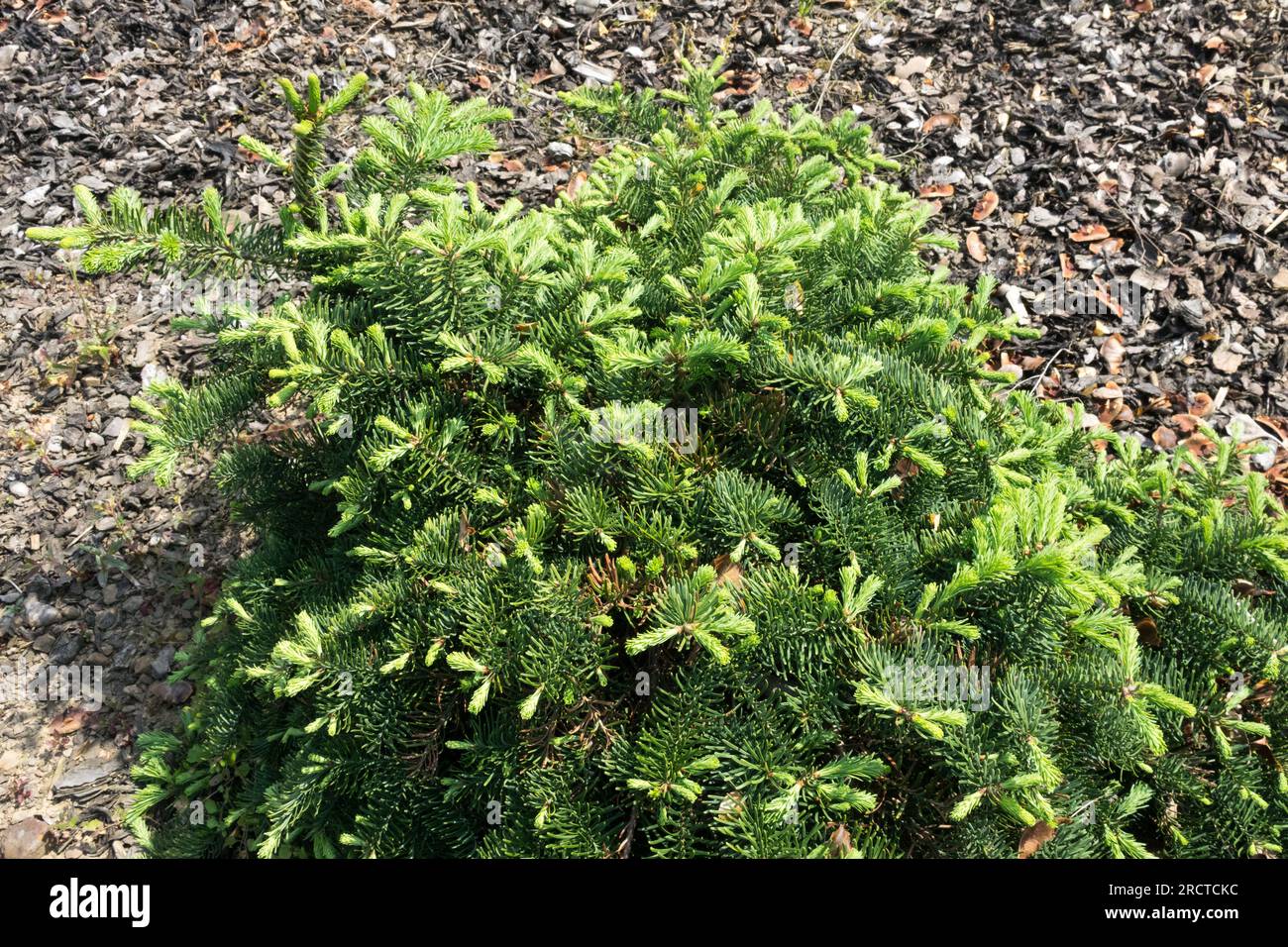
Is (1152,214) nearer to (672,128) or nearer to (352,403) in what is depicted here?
(672,128)

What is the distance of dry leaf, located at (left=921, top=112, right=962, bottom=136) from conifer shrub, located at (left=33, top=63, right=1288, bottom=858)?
2.43 metres

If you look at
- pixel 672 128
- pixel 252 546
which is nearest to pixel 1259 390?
pixel 672 128

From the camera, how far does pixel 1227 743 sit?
7.91 feet

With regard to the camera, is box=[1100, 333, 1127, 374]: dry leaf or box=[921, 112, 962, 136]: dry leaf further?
box=[921, 112, 962, 136]: dry leaf

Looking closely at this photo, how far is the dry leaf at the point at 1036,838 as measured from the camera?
Answer: 2.24 meters

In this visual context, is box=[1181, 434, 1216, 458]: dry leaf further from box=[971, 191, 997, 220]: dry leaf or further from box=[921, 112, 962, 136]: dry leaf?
box=[921, 112, 962, 136]: dry leaf

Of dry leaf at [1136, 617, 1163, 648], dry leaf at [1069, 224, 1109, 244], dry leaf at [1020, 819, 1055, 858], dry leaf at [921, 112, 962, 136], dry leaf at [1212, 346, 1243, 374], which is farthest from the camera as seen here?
dry leaf at [921, 112, 962, 136]
